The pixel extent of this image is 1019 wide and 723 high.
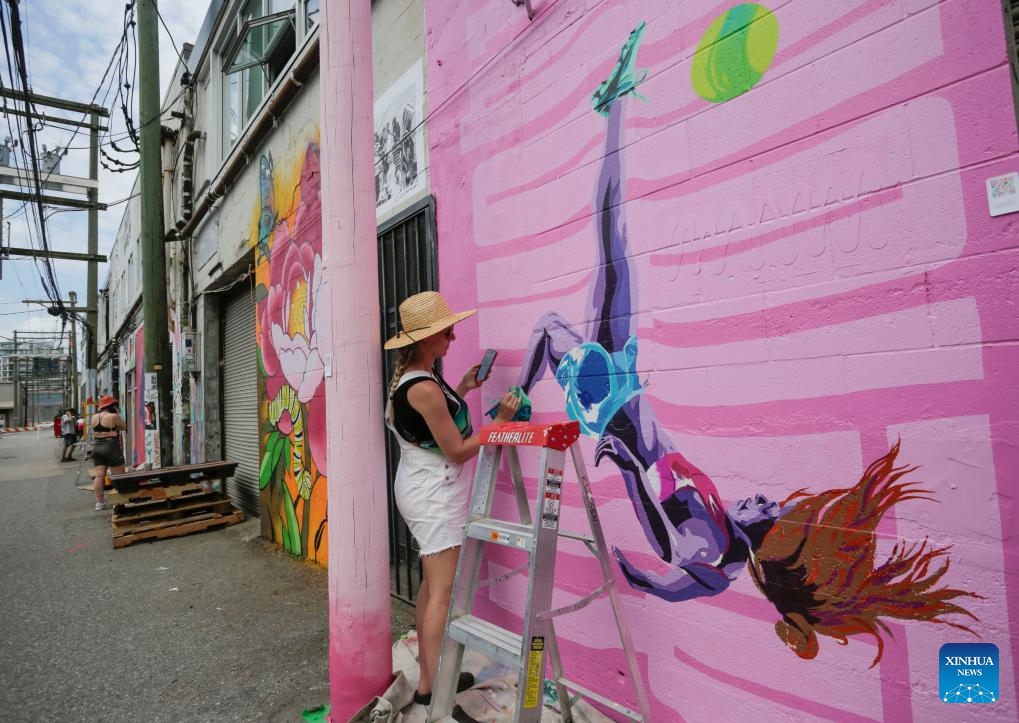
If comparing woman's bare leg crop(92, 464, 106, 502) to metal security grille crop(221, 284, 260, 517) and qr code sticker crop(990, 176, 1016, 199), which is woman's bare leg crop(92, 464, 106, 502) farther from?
qr code sticker crop(990, 176, 1016, 199)

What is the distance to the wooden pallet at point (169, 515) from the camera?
639 centimetres

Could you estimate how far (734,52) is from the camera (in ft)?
6.53

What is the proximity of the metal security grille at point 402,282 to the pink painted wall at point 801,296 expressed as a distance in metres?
1.16

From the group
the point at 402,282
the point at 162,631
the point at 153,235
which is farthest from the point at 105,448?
Answer: the point at 402,282

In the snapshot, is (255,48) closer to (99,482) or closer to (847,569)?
(99,482)

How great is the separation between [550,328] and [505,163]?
98 cm

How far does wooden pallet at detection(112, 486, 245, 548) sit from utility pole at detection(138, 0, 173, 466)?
4.00 feet

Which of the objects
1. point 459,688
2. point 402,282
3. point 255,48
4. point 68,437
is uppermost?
point 255,48

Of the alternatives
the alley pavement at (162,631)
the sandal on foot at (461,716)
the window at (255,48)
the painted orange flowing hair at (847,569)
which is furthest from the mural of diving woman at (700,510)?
the window at (255,48)

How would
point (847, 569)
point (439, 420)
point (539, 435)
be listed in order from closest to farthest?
point (847, 569), point (539, 435), point (439, 420)

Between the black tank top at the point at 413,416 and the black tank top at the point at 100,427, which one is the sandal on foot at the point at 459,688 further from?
the black tank top at the point at 100,427

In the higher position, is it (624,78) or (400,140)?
(400,140)

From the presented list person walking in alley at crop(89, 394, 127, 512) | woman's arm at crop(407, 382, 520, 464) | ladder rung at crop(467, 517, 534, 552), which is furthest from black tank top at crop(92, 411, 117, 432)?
ladder rung at crop(467, 517, 534, 552)

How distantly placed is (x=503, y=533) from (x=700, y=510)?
73 cm
